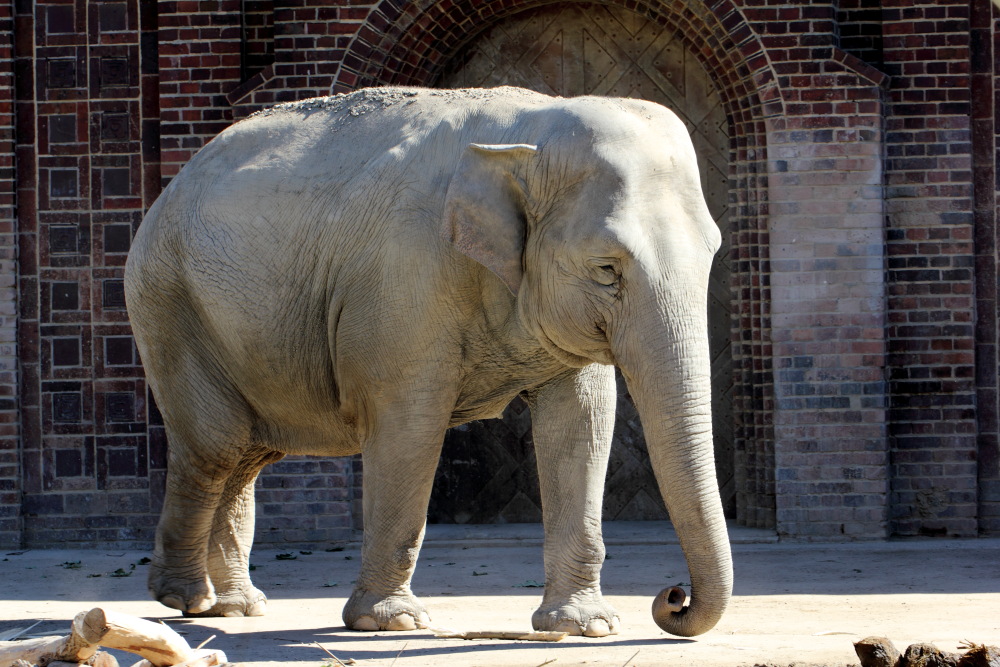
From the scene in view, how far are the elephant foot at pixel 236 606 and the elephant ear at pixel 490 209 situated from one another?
2230mm

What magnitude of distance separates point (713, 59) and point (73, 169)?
444cm

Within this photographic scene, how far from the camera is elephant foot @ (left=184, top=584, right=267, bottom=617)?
21.1ft

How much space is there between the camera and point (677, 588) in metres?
4.84

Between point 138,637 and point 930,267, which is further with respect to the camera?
point 930,267

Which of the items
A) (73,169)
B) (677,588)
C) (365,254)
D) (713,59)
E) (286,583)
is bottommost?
(286,583)

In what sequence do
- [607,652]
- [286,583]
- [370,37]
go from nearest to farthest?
Answer: [607,652] < [286,583] < [370,37]

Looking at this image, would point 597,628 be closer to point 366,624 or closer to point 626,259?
point 366,624

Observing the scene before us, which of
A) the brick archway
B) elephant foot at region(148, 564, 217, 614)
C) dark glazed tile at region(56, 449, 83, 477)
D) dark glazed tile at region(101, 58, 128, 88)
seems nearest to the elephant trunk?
elephant foot at region(148, 564, 217, 614)

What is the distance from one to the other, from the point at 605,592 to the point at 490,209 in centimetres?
265

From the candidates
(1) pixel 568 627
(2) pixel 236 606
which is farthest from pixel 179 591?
(1) pixel 568 627

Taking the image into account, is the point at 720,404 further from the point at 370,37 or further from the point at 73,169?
the point at 73,169

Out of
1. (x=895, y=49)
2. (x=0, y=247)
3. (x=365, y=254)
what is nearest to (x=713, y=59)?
(x=895, y=49)

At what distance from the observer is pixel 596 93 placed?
9633 mm

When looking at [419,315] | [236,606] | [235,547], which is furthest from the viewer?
[235,547]
